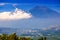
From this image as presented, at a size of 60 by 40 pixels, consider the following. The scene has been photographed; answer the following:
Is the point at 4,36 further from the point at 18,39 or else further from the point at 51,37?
the point at 51,37

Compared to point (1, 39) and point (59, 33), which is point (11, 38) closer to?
point (1, 39)

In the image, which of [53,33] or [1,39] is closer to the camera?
[1,39]

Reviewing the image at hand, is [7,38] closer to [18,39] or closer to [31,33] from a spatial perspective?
[18,39]

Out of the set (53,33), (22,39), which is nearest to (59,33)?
(53,33)

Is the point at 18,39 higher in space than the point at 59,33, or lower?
lower

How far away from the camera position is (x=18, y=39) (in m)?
3.58

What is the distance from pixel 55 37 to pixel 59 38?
0.16 meters

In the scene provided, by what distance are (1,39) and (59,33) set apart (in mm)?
2626

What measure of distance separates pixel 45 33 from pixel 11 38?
2.25 m

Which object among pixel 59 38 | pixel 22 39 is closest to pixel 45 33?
pixel 59 38

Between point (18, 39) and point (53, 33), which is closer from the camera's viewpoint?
point (18, 39)

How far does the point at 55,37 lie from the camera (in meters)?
5.33

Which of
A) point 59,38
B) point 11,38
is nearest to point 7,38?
point 11,38

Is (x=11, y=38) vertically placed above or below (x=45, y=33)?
below
